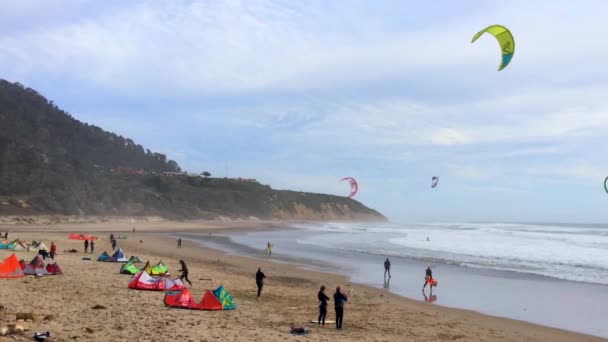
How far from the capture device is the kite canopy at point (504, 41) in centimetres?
1144

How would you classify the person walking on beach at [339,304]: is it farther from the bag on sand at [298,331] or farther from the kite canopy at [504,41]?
the kite canopy at [504,41]

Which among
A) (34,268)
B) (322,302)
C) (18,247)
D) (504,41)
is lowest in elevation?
(18,247)

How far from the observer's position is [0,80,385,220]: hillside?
57.6 metres

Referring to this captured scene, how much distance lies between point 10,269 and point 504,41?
1273 cm

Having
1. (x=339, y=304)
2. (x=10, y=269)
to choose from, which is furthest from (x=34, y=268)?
(x=339, y=304)

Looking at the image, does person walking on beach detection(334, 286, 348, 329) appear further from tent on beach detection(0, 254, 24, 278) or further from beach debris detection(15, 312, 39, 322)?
tent on beach detection(0, 254, 24, 278)

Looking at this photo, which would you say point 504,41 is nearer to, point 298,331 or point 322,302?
point 322,302

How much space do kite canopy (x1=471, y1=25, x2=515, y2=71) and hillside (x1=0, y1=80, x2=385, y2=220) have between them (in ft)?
162

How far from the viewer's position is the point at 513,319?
41.0 ft

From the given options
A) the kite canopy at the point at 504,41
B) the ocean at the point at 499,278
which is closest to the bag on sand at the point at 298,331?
the ocean at the point at 499,278

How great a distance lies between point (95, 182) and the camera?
70.4 m

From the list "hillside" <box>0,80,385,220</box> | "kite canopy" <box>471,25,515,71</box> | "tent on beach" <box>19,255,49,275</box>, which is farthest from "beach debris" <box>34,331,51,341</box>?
"hillside" <box>0,80,385,220</box>

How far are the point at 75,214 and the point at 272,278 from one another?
149ft

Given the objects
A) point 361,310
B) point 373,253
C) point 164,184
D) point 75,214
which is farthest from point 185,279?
point 164,184
